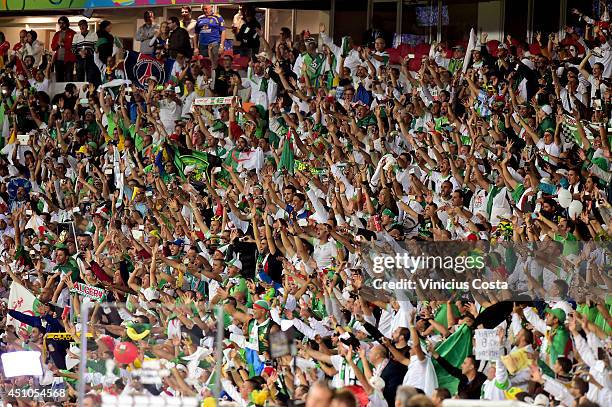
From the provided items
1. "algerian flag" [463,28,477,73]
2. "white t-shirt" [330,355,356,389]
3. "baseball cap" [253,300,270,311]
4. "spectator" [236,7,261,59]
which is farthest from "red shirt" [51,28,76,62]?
"white t-shirt" [330,355,356,389]

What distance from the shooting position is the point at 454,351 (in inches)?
446

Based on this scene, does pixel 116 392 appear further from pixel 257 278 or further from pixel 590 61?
pixel 590 61

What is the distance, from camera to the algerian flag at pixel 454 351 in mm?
11125

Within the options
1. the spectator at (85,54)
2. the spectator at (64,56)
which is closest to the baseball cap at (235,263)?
the spectator at (85,54)

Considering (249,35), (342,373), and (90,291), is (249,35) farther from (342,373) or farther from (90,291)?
(342,373)

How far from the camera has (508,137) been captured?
15.9 m

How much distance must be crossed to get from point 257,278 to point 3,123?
7884 mm

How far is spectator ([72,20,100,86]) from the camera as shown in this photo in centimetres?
2178

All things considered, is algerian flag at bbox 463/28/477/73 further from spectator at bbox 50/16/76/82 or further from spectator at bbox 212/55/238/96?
spectator at bbox 50/16/76/82

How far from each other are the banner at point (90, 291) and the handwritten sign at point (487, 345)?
6.50m

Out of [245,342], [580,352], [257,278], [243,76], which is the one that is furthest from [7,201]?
[580,352]

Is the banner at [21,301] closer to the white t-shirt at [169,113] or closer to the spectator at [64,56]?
the white t-shirt at [169,113]

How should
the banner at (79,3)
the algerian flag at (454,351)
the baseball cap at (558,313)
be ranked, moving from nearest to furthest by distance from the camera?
the baseball cap at (558,313) → the algerian flag at (454,351) → the banner at (79,3)

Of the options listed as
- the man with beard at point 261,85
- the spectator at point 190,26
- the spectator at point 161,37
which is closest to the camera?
the man with beard at point 261,85
